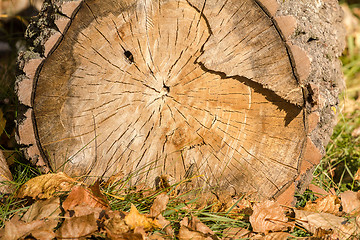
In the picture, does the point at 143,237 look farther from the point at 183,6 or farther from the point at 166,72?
the point at 183,6

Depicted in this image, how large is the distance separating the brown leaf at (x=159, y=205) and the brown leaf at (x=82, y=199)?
26cm

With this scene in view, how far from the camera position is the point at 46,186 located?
198 centimetres

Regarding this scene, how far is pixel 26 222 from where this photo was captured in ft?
5.99

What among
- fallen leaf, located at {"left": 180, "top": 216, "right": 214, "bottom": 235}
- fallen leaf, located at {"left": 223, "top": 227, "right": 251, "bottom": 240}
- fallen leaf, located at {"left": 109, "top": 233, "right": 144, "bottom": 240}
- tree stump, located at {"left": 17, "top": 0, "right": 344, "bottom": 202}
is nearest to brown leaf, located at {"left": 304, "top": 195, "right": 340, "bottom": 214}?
tree stump, located at {"left": 17, "top": 0, "right": 344, "bottom": 202}

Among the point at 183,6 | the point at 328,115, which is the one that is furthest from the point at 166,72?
the point at 328,115

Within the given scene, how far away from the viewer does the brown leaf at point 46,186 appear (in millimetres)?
1957

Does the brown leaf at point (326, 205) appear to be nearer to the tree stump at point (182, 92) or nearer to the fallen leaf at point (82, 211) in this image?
the tree stump at point (182, 92)

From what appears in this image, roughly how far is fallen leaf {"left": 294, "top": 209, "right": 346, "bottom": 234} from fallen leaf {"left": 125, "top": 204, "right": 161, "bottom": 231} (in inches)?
31.8

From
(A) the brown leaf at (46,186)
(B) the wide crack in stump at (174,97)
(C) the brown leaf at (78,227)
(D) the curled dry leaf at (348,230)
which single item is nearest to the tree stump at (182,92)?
(B) the wide crack in stump at (174,97)

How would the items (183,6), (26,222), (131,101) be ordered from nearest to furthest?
(26,222), (183,6), (131,101)

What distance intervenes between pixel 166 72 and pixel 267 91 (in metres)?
0.58

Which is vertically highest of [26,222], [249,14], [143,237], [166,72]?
[249,14]

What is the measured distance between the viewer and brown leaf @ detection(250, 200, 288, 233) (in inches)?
77.5

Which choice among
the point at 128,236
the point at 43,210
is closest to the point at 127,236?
the point at 128,236
